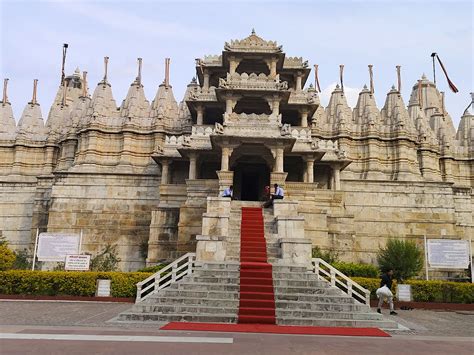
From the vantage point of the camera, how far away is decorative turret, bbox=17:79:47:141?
40000 mm

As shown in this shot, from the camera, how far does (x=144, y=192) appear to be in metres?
29.1

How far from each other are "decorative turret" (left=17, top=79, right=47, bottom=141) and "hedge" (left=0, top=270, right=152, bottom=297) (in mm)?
A: 24048

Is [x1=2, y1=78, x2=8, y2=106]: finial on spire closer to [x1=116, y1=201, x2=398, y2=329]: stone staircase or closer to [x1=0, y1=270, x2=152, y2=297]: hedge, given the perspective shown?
[x1=0, y1=270, x2=152, y2=297]: hedge

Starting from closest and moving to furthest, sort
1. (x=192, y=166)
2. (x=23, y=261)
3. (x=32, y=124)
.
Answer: (x=192, y=166) → (x=23, y=261) → (x=32, y=124)

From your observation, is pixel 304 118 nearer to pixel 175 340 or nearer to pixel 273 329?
pixel 273 329

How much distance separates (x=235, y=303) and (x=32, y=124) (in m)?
34.4

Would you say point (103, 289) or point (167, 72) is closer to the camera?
point (103, 289)

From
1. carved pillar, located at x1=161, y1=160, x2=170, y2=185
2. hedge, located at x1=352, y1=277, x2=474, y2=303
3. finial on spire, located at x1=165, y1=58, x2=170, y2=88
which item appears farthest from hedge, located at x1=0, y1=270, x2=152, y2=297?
finial on spire, located at x1=165, y1=58, x2=170, y2=88

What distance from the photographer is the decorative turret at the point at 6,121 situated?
132 feet

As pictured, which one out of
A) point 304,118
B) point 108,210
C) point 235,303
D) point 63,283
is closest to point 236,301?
point 235,303

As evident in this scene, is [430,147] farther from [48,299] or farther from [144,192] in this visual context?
[48,299]

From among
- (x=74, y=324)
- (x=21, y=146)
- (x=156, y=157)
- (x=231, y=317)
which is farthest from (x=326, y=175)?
(x=21, y=146)

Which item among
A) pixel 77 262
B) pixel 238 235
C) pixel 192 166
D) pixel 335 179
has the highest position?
pixel 192 166

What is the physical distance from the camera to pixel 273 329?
11586 millimetres
